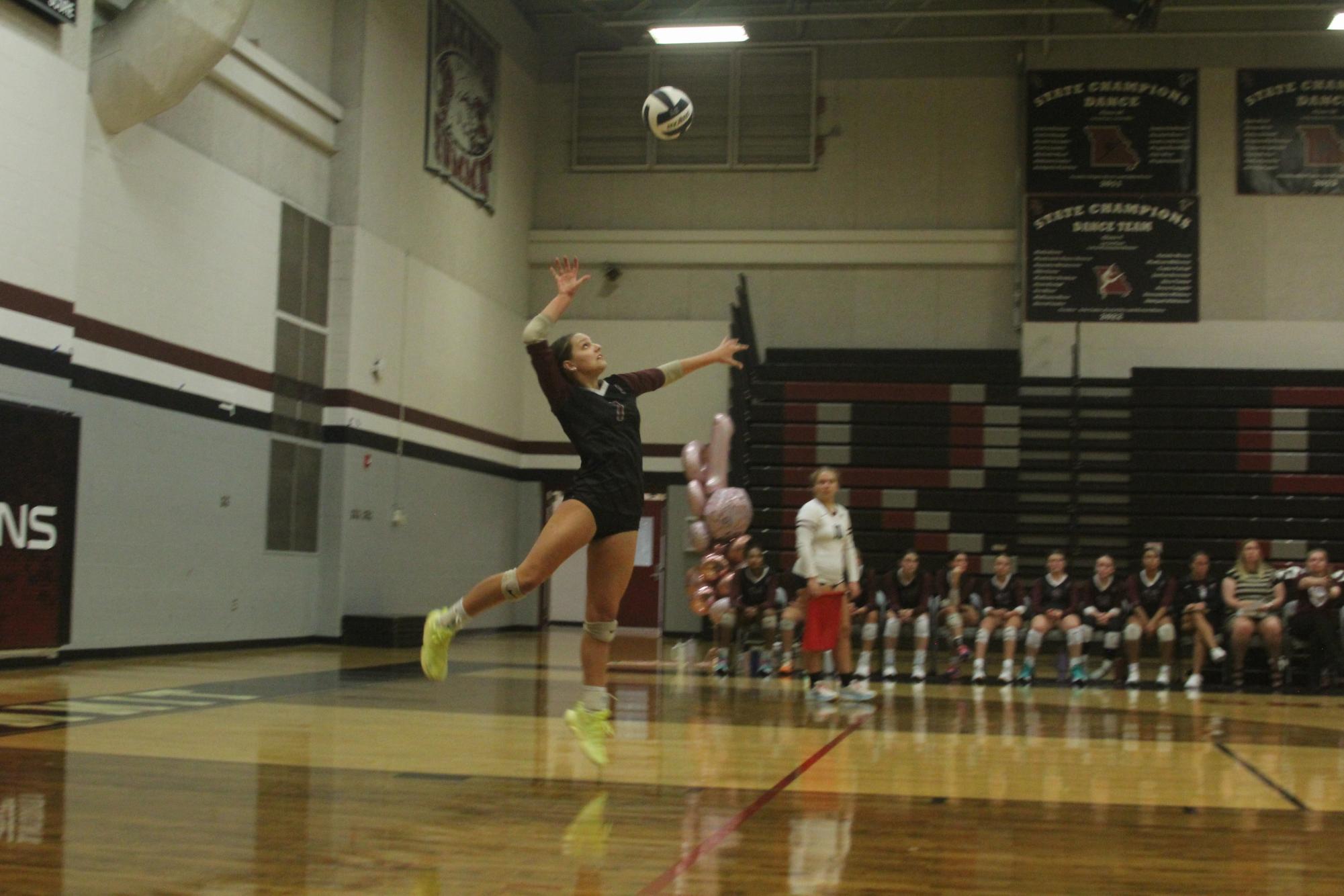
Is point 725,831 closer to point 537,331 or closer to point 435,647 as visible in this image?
point 435,647

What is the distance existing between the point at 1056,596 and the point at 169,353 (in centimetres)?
871

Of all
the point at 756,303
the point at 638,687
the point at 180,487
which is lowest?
the point at 638,687

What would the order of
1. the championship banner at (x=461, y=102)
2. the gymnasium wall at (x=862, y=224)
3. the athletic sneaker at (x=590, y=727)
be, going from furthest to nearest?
the gymnasium wall at (x=862, y=224) → the championship banner at (x=461, y=102) → the athletic sneaker at (x=590, y=727)

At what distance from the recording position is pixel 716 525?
12.3m

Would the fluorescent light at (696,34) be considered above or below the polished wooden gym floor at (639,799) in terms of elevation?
above

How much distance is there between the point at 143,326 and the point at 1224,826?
399 inches

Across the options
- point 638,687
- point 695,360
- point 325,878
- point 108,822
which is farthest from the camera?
point 638,687

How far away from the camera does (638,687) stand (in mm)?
9758

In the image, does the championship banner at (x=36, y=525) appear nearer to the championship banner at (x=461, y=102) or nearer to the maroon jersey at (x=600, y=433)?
the maroon jersey at (x=600, y=433)

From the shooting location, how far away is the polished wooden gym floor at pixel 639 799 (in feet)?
10.8

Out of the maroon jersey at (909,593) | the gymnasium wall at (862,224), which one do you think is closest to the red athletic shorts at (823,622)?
the maroon jersey at (909,593)

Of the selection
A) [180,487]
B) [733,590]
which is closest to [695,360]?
[733,590]

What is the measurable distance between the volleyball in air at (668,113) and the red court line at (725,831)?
4.94m

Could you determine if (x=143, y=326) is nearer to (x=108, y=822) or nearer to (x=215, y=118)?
(x=215, y=118)
